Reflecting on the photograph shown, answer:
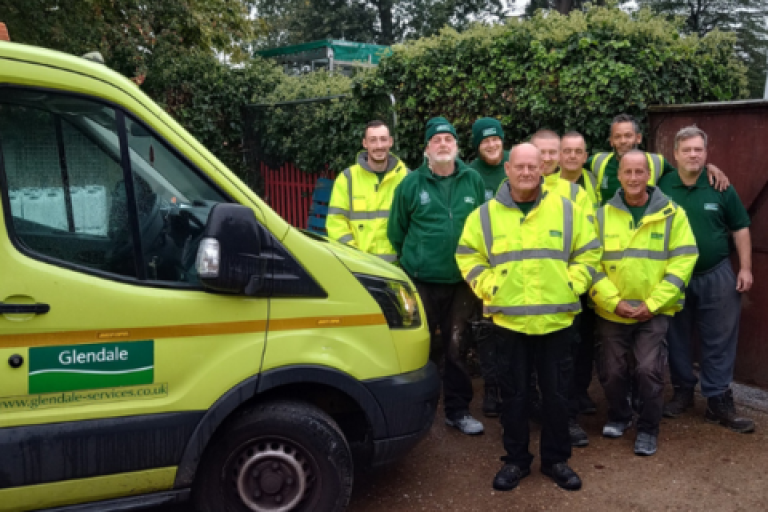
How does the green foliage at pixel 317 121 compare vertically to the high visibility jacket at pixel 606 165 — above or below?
above

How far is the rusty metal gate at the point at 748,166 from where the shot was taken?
208 inches

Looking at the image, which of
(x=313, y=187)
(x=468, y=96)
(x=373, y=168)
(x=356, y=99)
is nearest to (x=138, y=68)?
(x=313, y=187)

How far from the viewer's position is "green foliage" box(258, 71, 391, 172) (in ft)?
24.2

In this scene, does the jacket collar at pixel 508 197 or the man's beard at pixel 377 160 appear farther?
the man's beard at pixel 377 160

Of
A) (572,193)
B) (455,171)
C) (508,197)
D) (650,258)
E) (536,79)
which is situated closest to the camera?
(508,197)

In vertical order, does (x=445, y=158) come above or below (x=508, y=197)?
above

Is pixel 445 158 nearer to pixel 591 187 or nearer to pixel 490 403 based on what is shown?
pixel 591 187

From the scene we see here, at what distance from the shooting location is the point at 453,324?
4844mm

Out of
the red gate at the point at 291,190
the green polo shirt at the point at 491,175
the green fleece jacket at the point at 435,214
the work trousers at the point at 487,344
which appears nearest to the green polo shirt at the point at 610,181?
the green polo shirt at the point at 491,175

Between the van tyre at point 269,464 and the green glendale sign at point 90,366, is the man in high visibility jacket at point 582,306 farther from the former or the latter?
the green glendale sign at point 90,366

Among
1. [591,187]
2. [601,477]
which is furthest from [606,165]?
[601,477]

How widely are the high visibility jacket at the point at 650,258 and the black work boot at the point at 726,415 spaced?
97cm

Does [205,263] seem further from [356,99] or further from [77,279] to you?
[356,99]

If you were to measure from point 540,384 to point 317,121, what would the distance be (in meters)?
4.79
